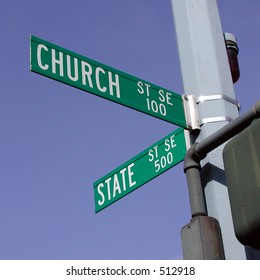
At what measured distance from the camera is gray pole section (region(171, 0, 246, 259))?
4.01 m

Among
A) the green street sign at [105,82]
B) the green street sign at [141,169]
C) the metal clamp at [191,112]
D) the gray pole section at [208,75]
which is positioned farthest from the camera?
the green street sign at [141,169]

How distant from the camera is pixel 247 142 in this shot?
277cm


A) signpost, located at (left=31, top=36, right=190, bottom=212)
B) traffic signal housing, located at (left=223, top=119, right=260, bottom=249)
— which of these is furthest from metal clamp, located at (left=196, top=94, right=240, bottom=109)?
traffic signal housing, located at (left=223, top=119, right=260, bottom=249)

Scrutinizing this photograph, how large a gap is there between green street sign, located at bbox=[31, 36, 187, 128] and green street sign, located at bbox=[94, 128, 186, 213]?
20 cm

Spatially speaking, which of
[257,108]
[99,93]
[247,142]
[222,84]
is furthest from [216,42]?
[247,142]

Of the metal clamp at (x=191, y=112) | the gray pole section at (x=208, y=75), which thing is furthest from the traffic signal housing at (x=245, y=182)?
the metal clamp at (x=191, y=112)

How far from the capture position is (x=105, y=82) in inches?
173

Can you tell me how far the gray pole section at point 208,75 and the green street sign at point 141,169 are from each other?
0.17 m

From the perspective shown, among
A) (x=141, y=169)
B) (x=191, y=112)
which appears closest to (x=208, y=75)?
(x=191, y=112)

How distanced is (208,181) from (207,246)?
1.02m

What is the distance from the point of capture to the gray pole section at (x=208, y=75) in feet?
13.2

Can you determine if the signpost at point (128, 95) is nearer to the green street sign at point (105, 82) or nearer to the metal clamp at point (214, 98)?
the green street sign at point (105, 82)

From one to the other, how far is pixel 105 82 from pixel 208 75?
0.76m
